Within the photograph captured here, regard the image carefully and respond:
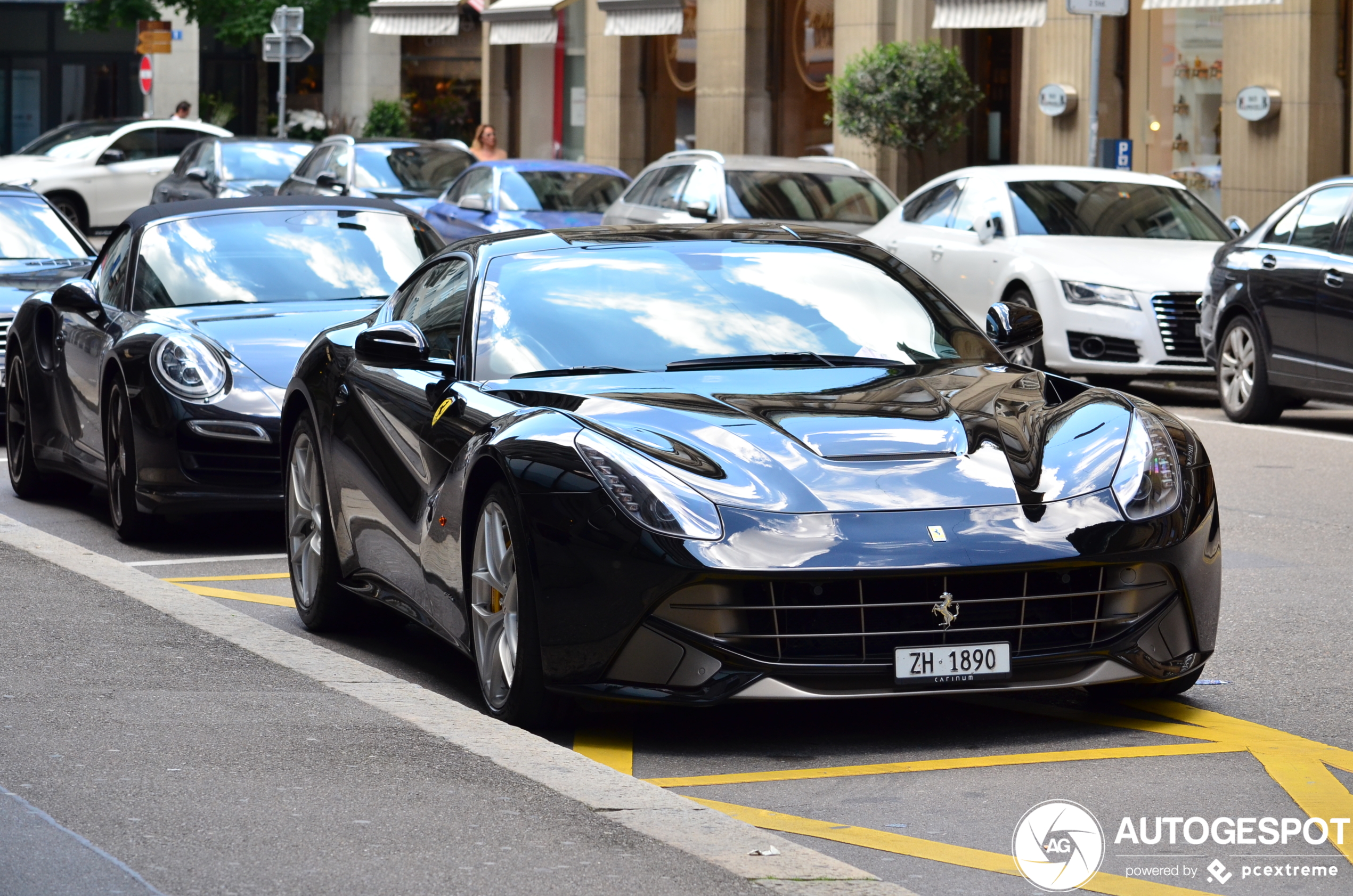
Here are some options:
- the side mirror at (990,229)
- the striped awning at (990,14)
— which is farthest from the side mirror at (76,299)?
the striped awning at (990,14)

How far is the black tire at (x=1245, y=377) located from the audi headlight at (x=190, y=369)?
743 centimetres

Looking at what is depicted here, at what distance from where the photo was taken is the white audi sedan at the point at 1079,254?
1578cm

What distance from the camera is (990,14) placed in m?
27.9

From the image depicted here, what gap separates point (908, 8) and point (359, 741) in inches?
1001

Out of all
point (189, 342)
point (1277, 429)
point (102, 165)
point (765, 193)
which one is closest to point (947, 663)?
point (189, 342)

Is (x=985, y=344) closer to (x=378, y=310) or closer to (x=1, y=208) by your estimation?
(x=378, y=310)

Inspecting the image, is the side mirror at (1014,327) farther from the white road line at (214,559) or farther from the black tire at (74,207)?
the black tire at (74,207)

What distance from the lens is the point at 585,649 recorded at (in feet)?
18.6

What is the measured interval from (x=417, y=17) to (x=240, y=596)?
1434 inches

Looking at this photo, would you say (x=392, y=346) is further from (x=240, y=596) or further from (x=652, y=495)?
(x=240, y=596)

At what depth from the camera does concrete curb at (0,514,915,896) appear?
14.4 ft

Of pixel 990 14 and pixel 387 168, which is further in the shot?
pixel 990 14

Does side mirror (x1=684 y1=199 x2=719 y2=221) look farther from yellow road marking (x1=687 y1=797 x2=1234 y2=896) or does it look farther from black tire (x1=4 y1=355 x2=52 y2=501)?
yellow road marking (x1=687 y1=797 x2=1234 y2=896)

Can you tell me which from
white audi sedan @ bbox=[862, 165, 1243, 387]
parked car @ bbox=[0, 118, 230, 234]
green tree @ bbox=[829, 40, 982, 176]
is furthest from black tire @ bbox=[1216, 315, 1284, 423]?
parked car @ bbox=[0, 118, 230, 234]
